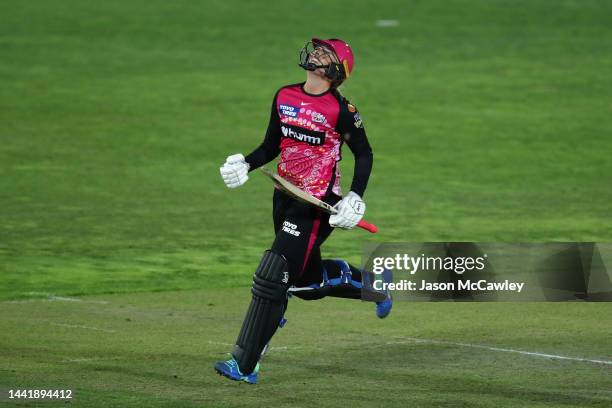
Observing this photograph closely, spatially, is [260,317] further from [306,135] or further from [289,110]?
[289,110]

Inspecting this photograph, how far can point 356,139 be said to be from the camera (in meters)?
9.47

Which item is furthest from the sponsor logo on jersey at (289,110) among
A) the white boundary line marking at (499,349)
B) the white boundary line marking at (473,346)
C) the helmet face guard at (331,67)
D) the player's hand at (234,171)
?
the white boundary line marking at (499,349)

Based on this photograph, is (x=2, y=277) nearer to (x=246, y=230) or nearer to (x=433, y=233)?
(x=246, y=230)

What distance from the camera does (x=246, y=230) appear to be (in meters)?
16.6

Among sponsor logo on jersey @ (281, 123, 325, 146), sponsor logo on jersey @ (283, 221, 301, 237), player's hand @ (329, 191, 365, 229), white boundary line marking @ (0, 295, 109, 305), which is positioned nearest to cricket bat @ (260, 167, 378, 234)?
player's hand @ (329, 191, 365, 229)

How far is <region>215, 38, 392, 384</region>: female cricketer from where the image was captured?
30.3 feet

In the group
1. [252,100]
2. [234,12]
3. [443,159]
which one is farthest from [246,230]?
[234,12]

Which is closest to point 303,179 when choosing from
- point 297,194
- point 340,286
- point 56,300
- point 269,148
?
point 297,194

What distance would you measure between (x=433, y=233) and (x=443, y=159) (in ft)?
17.4

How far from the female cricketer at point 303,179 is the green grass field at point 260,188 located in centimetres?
49

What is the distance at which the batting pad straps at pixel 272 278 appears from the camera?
9.24 metres

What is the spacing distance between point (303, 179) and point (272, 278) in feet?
2.58

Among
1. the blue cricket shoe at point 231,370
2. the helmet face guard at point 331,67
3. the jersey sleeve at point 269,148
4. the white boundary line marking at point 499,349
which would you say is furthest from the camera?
the white boundary line marking at point 499,349

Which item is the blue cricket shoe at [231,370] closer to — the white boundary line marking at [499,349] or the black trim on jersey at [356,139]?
the black trim on jersey at [356,139]
